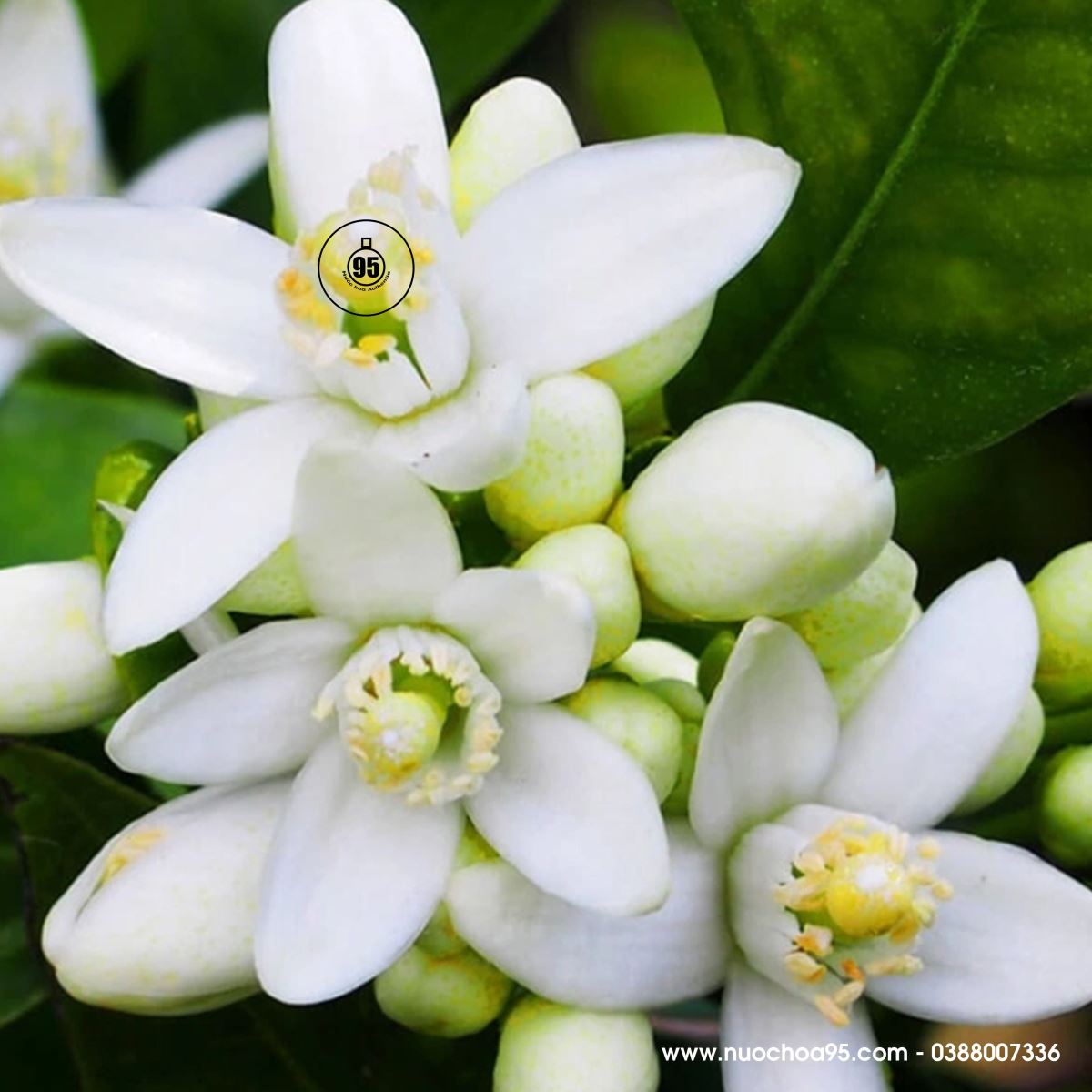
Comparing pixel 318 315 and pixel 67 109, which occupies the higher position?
pixel 318 315

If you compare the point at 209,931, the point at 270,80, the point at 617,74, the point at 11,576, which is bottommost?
the point at 617,74

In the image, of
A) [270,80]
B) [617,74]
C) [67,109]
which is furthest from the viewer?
[617,74]

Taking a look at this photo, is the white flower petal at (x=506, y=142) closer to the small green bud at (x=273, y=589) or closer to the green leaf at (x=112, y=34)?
the small green bud at (x=273, y=589)

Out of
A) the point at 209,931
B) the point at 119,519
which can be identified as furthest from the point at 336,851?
the point at 119,519

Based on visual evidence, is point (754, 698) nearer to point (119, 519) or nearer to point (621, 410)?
point (621, 410)

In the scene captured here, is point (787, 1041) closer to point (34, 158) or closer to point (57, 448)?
point (57, 448)

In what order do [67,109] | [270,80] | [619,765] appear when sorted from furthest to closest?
[67,109] < [270,80] < [619,765]

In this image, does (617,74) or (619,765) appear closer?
(619,765)
